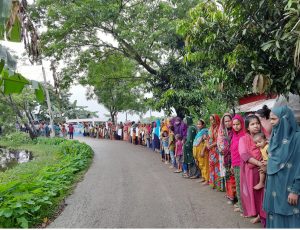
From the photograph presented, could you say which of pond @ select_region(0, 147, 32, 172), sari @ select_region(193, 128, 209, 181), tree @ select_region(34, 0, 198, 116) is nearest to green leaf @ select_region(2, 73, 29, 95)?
sari @ select_region(193, 128, 209, 181)

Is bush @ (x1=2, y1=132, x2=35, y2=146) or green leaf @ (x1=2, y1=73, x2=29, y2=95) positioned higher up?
green leaf @ (x1=2, y1=73, x2=29, y2=95)

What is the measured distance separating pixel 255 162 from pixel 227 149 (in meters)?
1.51

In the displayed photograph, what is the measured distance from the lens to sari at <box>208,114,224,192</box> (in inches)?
284

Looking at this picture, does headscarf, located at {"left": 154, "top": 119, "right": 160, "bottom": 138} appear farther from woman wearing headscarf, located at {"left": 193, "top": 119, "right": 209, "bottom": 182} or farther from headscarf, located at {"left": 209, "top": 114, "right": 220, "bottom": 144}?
headscarf, located at {"left": 209, "top": 114, "right": 220, "bottom": 144}

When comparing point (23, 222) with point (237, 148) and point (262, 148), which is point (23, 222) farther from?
point (262, 148)

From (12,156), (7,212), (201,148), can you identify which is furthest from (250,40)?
(12,156)

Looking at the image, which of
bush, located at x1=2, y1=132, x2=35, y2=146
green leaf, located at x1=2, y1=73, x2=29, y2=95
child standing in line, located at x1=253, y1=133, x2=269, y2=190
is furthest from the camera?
bush, located at x1=2, y1=132, x2=35, y2=146

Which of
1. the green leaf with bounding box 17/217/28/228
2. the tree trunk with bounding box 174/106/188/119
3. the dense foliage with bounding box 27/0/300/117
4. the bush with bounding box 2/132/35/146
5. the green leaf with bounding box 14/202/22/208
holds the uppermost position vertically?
the dense foliage with bounding box 27/0/300/117

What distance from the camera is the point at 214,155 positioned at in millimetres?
7375

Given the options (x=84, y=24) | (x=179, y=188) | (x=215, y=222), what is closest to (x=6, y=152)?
(x=84, y=24)

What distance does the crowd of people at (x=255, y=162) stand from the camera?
3836 millimetres

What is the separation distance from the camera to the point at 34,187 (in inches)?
270

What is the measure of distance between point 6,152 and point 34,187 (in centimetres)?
1900

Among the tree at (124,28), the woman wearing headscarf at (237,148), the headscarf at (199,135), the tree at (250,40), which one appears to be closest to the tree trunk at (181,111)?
the tree at (124,28)
